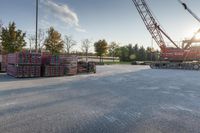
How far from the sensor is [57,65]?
16797 mm

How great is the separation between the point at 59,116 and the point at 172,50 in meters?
31.9

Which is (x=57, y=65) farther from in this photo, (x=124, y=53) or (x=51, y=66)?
(x=124, y=53)

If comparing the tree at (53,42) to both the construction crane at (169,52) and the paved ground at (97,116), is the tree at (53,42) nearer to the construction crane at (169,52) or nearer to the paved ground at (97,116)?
the construction crane at (169,52)

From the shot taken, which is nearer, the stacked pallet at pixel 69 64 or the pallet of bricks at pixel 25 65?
the pallet of bricks at pixel 25 65

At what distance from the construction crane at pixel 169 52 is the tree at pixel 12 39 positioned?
2384 cm

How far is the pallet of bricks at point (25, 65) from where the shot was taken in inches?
579

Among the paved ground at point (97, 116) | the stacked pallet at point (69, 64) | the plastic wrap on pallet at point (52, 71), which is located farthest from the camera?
the stacked pallet at point (69, 64)

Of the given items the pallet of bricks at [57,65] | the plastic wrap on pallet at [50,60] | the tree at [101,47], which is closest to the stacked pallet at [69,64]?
the pallet of bricks at [57,65]

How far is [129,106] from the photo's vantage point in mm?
6492

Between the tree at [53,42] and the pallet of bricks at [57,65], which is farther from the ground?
the tree at [53,42]

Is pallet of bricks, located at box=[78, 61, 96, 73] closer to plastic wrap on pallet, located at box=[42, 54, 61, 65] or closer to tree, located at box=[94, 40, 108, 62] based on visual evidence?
plastic wrap on pallet, located at box=[42, 54, 61, 65]

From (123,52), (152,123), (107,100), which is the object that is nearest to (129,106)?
(107,100)

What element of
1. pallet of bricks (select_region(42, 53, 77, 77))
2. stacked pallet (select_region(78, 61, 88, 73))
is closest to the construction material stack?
pallet of bricks (select_region(42, 53, 77, 77))

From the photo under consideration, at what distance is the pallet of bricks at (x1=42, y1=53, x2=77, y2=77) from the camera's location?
53.0 feet
